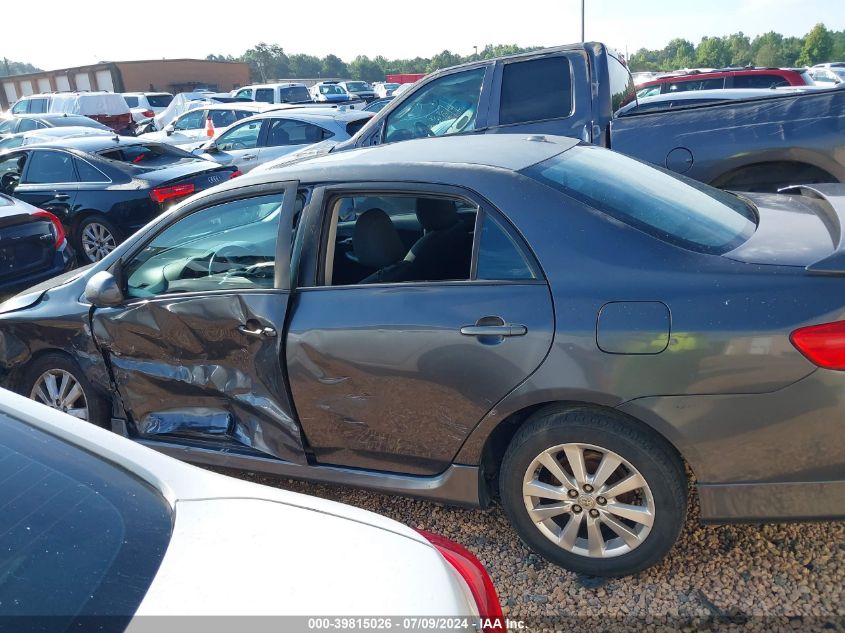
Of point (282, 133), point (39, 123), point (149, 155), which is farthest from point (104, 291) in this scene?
point (39, 123)

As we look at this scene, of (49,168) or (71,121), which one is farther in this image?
(71,121)

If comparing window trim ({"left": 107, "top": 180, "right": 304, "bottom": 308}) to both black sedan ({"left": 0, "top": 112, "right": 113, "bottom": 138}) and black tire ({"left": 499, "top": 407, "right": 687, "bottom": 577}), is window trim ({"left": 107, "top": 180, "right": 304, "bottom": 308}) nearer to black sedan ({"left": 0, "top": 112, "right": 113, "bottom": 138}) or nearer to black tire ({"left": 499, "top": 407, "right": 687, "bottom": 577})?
black tire ({"left": 499, "top": 407, "right": 687, "bottom": 577})

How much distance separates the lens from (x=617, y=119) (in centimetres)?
546

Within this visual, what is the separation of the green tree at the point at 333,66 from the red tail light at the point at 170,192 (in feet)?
273

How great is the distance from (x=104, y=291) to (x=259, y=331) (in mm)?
Answer: 946

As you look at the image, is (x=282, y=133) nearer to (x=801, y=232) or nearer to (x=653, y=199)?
(x=653, y=199)

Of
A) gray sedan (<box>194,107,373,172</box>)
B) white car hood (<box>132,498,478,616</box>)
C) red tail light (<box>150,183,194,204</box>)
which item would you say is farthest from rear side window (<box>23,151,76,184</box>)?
white car hood (<box>132,498,478,616</box>)

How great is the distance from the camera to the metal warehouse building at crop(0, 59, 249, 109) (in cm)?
4512

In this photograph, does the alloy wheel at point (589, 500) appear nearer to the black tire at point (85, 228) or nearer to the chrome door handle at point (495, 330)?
the chrome door handle at point (495, 330)

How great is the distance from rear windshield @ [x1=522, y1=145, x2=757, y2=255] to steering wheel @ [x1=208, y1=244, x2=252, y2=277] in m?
1.44

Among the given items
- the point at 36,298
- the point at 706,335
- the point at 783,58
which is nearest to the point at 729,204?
the point at 706,335

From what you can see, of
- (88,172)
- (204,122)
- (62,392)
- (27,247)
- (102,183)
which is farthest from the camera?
(204,122)

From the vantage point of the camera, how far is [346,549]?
1544 millimetres

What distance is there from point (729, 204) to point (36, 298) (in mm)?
3631
